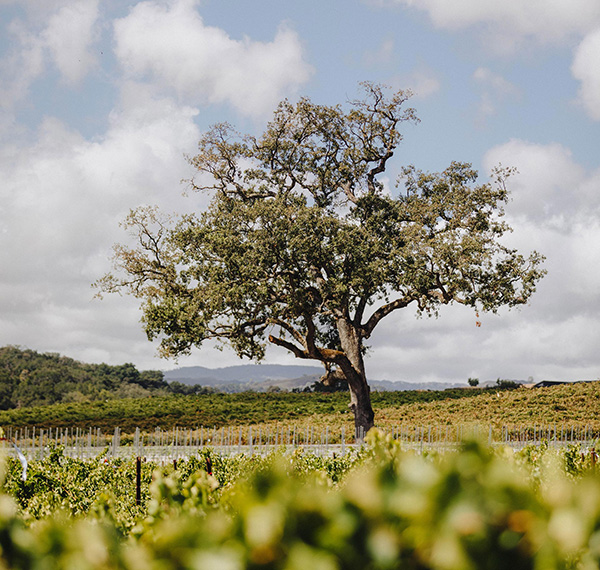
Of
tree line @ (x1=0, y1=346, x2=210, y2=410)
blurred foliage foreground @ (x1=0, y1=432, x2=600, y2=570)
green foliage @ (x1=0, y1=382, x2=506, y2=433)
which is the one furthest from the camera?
tree line @ (x1=0, y1=346, x2=210, y2=410)

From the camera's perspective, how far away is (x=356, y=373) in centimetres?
2333

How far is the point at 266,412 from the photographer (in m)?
37.6

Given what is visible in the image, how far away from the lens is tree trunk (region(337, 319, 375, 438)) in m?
23.2

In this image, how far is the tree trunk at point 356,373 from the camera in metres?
23.2

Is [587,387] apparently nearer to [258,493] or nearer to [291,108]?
[291,108]

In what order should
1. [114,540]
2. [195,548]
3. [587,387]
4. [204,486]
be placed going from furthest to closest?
[587,387] → [204,486] → [114,540] → [195,548]

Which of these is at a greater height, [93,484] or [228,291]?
[228,291]

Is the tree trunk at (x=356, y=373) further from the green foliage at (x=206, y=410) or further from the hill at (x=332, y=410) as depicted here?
the green foliage at (x=206, y=410)

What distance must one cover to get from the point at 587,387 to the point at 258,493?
40.5 metres

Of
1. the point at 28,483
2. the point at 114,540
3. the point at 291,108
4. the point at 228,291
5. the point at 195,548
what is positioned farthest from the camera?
the point at 291,108

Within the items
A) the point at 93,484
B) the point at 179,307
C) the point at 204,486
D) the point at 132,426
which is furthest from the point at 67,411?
the point at 204,486

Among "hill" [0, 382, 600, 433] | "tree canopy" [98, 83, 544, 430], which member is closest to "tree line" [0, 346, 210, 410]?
"hill" [0, 382, 600, 433]

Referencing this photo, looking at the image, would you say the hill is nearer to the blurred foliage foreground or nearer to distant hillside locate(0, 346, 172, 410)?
distant hillside locate(0, 346, 172, 410)

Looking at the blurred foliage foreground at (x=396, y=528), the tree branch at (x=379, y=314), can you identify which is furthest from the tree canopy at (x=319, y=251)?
the blurred foliage foreground at (x=396, y=528)
